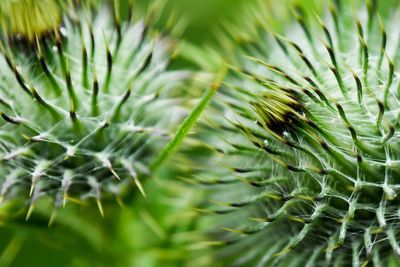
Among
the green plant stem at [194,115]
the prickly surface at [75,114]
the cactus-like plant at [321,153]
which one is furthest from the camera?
the prickly surface at [75,114]

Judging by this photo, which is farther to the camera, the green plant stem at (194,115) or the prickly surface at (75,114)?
the prickly surface at (75,114)

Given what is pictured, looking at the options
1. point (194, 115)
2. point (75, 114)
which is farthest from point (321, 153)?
point (75, 114)

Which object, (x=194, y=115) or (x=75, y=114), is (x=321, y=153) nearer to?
(x=194, y=115)

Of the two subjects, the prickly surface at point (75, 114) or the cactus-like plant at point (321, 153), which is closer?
the cactus-like plant at point (321, 153)

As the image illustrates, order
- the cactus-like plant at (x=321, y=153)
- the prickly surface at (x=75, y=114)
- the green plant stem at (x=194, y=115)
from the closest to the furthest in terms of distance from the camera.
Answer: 1. the green plant stem at (x=194, y=115)
2. the cactus-like plant at (x=321, y=153)
3. the prickly surface at (x=75, y=114)

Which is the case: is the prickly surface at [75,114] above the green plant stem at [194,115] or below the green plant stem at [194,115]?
below

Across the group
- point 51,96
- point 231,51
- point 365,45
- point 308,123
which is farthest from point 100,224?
point 365,45
